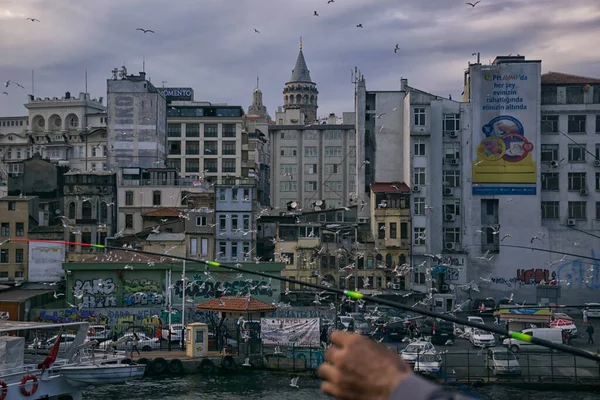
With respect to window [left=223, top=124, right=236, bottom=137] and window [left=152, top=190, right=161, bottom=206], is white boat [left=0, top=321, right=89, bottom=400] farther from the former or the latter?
window [left=223, top=124, right=236, bottom=137]

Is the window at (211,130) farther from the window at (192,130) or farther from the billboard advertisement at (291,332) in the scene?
the billboard advertisement at (291,332)

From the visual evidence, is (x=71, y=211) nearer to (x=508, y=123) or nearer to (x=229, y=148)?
(x=229, y=148)

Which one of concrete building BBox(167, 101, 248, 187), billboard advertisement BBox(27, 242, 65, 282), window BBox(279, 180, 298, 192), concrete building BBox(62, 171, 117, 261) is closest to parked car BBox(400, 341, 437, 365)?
billboard advertisement BBox(27, 242, 65, 282)

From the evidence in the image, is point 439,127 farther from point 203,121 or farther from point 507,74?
point 203,121

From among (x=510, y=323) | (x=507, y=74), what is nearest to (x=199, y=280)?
(x=510, y=323)

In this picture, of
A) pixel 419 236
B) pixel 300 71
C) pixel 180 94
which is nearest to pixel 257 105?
pixel 300 71

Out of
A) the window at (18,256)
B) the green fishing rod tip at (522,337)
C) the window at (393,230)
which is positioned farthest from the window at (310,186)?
the green fishing rod tip at (522,337)
